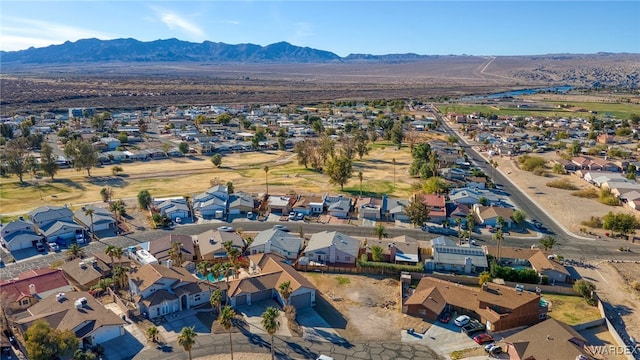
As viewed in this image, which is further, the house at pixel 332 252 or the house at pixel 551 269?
the house at pixel 332 252

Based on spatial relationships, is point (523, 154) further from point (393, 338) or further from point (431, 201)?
point (393, 338)

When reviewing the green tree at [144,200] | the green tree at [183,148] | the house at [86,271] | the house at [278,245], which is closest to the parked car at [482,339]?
the house at [278,245]

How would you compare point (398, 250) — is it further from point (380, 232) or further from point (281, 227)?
point (281, 227)

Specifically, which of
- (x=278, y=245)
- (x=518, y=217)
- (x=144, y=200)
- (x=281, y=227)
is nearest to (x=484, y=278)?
(x=518, y=217)

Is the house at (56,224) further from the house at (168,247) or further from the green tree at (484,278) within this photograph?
the green tree at (484,278)

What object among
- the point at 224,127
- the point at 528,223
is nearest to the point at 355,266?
the point at 528,223

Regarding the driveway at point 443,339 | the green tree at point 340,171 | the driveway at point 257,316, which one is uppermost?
the green tree at point 340,171
